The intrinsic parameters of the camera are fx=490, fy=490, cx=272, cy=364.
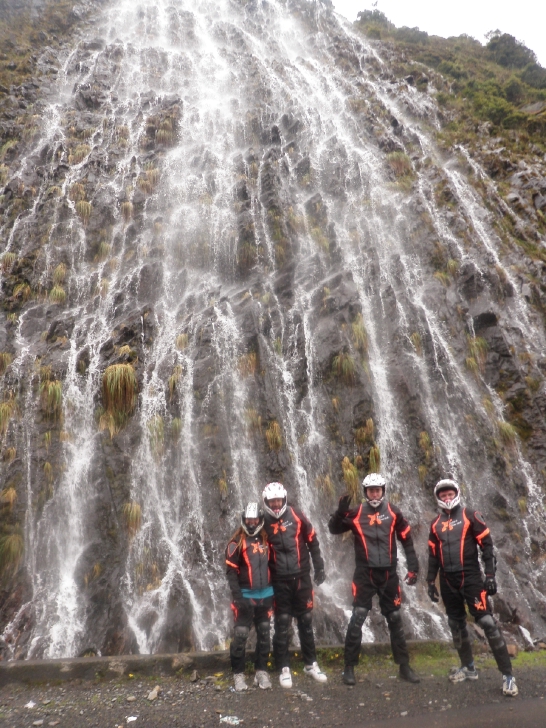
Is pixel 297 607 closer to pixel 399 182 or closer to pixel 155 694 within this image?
pixel 155 694

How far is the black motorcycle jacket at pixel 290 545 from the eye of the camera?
5.68 metres

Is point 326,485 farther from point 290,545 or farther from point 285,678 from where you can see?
point 285,678

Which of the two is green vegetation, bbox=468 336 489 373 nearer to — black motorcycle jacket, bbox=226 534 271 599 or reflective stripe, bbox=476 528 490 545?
reflective stripe, bbox=476 528 490 545

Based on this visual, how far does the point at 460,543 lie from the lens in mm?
5555

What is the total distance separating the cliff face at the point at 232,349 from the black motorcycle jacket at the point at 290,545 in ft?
10.6

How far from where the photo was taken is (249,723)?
15.3 ft

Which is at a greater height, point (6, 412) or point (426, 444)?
point (6, 412)

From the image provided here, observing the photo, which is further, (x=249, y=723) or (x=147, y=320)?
(x=147, y=320)

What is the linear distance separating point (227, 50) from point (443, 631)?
3309 centimetres

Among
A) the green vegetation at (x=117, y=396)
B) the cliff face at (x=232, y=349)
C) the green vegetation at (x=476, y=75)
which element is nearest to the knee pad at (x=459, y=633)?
the cliff face at (x=232, y=349)

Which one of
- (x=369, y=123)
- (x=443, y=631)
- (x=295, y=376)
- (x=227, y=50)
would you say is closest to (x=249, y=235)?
(x=295, y=376)

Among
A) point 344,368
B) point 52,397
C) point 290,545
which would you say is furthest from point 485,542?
point 52,397

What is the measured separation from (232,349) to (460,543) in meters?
8.09

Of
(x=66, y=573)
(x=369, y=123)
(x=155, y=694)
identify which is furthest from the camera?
(x=369, y=123)
